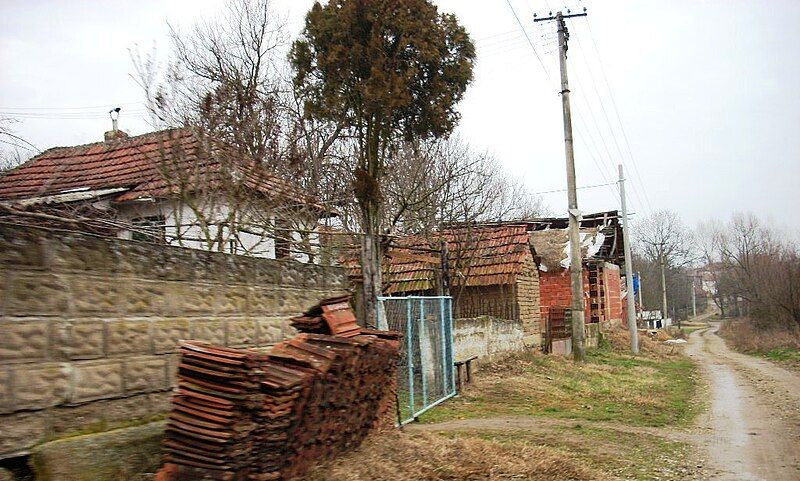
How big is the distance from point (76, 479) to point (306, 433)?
177cm

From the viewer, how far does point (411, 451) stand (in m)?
7.15

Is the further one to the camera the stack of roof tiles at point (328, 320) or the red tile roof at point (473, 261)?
the red tile roof at point (473, 261)

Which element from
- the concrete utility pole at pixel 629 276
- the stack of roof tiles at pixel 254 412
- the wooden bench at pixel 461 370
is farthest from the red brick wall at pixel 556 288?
the stack of roof tiles at pixel 254 412

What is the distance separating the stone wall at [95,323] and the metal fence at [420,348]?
4.06 meters

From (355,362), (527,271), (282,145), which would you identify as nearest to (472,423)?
(355,362)

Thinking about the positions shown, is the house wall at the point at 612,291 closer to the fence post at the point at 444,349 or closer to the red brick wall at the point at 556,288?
the red brick wall at the point at 556,288

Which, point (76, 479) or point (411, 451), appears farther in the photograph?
point (411, 451)

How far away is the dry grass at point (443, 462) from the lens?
6383mm

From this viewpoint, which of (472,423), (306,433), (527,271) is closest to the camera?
(306,433)

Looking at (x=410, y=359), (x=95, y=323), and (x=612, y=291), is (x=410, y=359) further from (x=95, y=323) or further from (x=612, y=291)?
(x=612, y=291)

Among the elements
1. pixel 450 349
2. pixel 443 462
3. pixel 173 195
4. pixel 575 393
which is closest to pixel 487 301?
pixel 575 393

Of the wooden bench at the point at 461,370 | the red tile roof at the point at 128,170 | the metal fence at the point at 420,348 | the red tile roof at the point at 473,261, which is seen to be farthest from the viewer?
the red tile roof at the point at 473,261

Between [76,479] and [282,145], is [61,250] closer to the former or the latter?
[76,479]

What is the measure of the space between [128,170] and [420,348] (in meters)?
7.21
